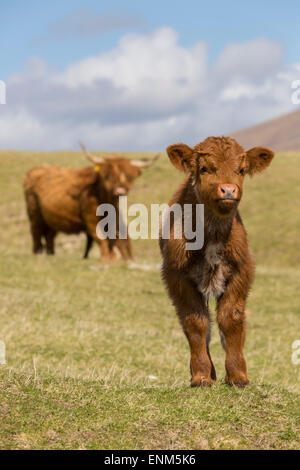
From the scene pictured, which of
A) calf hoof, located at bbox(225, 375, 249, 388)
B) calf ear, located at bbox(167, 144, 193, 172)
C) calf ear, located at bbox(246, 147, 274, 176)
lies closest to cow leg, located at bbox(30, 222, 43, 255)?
calf ear, located at bbox(167, 144, 193, 172)

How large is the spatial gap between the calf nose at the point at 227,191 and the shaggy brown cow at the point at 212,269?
183 millimetres

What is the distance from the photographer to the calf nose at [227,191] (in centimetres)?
535

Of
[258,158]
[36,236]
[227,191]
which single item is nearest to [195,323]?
[227,191]

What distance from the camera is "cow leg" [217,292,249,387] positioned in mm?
5773

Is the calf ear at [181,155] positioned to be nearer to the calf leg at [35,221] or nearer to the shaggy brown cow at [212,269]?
the shaggy brown cow at [212,269]

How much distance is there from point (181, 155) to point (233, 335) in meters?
1.79

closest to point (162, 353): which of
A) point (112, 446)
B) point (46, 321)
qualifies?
point (46, 321)

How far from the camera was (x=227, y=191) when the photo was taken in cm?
535

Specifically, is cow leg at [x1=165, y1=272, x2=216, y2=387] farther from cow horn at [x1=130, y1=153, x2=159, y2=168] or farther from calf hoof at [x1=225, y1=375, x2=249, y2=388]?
cow horn at [x1=130, y1=153, x2=159, y2=168]

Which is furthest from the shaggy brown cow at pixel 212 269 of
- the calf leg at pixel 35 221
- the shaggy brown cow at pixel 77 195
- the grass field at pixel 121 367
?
the calf leg at pixel 35 221

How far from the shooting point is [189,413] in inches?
192

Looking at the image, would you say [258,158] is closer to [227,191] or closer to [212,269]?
A: [227,191]

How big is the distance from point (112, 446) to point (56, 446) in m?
0.38
